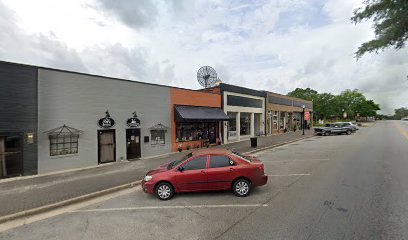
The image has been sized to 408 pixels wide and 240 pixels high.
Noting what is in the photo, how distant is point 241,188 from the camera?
7.17 m

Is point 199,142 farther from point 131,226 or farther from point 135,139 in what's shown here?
point 131,226

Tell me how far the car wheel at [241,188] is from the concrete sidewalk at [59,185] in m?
4.50

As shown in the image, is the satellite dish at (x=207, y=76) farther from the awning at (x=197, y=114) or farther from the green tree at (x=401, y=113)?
the green tree at (x=401, y=113)

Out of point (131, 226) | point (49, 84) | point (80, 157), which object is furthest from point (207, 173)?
point (49, 84)

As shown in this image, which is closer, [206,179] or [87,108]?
[206,179]

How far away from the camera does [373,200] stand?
6.31 metres

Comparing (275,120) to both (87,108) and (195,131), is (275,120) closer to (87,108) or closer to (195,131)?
(195,131)

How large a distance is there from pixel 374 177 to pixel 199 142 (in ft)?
41.7

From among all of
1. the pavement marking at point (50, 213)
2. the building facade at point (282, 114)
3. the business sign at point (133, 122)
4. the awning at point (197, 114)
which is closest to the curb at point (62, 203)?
the pavement marking at point (50, 213)

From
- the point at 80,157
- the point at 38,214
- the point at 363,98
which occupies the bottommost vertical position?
the point at 38,214

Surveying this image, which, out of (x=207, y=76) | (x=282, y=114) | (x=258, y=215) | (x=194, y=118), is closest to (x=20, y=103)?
(x=194, y=118)

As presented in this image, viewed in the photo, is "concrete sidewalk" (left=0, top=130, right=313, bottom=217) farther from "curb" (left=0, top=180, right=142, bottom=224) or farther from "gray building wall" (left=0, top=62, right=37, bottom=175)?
"gray building wall" (left=0, top=62, right=37, bottom=175)

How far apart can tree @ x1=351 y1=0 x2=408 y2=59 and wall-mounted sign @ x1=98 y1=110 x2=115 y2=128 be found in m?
15.2

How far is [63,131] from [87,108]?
5.55ft
